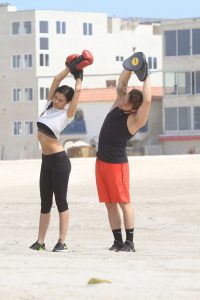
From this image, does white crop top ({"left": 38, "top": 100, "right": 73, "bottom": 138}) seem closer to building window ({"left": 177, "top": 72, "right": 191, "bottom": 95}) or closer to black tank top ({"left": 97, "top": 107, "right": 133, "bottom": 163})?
black tank top ({"left": 97, "top": 107, "right": 133, "bottom": 163})

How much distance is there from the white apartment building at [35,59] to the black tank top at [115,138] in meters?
75.5

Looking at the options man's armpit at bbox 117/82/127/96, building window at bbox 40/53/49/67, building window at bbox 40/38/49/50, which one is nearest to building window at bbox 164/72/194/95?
building window at bbox 40/53/49/67

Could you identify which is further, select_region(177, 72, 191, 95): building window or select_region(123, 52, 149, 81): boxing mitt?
select_region(177, 72, 191, 95): building window

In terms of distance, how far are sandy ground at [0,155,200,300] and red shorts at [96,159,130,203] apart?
1.74 feet

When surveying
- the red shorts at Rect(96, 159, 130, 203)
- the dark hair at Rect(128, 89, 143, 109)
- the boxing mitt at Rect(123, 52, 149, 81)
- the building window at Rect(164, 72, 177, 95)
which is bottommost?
the building window at Rect(164, 72, 177, 95)

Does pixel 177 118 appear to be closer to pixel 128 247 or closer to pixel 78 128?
pixel 78 128

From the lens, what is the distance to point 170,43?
7531 cm

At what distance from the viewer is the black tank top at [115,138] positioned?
11148mm

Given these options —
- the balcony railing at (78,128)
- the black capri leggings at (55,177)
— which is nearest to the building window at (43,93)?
the balcony railing at (78,128)

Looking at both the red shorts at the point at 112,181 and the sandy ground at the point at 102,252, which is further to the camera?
the red shorts at the point at 112,181

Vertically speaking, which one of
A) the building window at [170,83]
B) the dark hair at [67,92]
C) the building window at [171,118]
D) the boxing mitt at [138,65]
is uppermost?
the boxing mitt at [138,65]

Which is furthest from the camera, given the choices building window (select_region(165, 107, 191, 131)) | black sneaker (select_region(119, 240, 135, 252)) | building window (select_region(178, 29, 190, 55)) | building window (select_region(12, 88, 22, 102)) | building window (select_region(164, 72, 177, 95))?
building window (select_region(12, 88, 22, 102))

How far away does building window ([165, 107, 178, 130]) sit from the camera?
7638 cm

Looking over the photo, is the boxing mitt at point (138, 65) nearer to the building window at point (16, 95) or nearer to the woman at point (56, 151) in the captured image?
the woman at point (56, 151)
